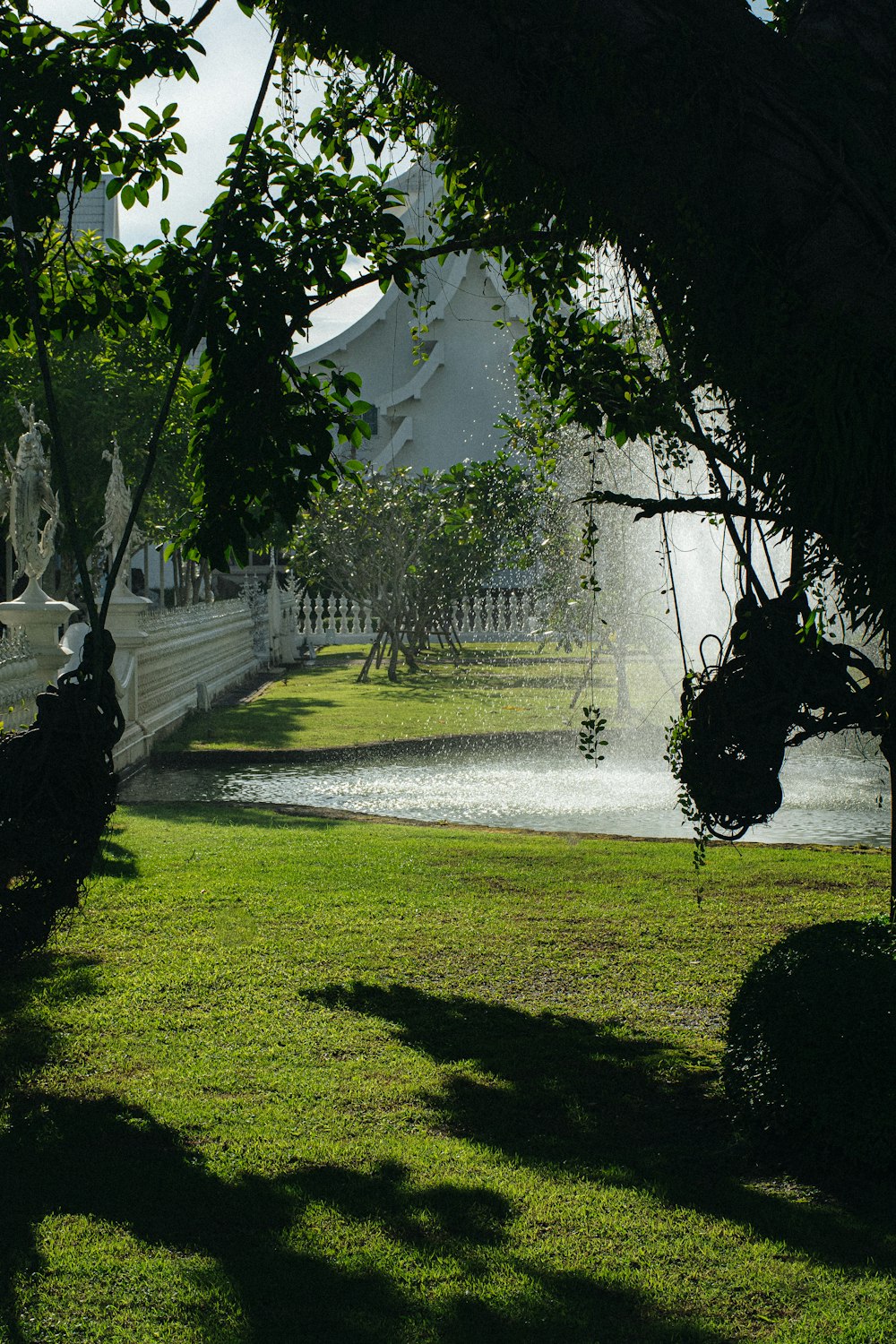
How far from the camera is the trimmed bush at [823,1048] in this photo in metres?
3.93

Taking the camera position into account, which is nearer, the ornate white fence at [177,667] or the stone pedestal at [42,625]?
the stone pedestal at [42,625]

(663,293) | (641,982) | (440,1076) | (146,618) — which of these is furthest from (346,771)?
A: (663,293)

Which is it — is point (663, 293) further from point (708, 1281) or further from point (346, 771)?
point (346, 771)

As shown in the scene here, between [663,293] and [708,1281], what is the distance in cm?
302

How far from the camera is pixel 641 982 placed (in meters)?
6.21

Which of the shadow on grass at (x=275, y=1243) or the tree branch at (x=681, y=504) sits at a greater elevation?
the tree branch at (x=681, y=504)

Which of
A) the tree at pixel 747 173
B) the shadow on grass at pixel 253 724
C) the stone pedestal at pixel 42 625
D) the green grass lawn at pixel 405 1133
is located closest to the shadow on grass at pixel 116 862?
the green grass lawn at pixel 405 1133

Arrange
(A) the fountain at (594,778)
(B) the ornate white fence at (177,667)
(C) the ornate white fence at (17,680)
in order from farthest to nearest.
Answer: (B) the ornate white fence at (177,667) < (A) the fountain at (594,778) < (C) the ornate white fence at (17,680)

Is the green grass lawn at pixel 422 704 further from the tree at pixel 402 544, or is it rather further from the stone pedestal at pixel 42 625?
the stone pedestal at pixel 42 625

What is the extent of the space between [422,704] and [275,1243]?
19.0m

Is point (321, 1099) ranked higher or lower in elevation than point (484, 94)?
lower

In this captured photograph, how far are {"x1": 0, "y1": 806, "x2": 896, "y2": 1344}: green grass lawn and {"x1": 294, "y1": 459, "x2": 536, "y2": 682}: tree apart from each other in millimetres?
20262

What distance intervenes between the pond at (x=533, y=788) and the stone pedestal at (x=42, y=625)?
1965 mm

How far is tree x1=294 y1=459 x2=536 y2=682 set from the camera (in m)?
28.5
